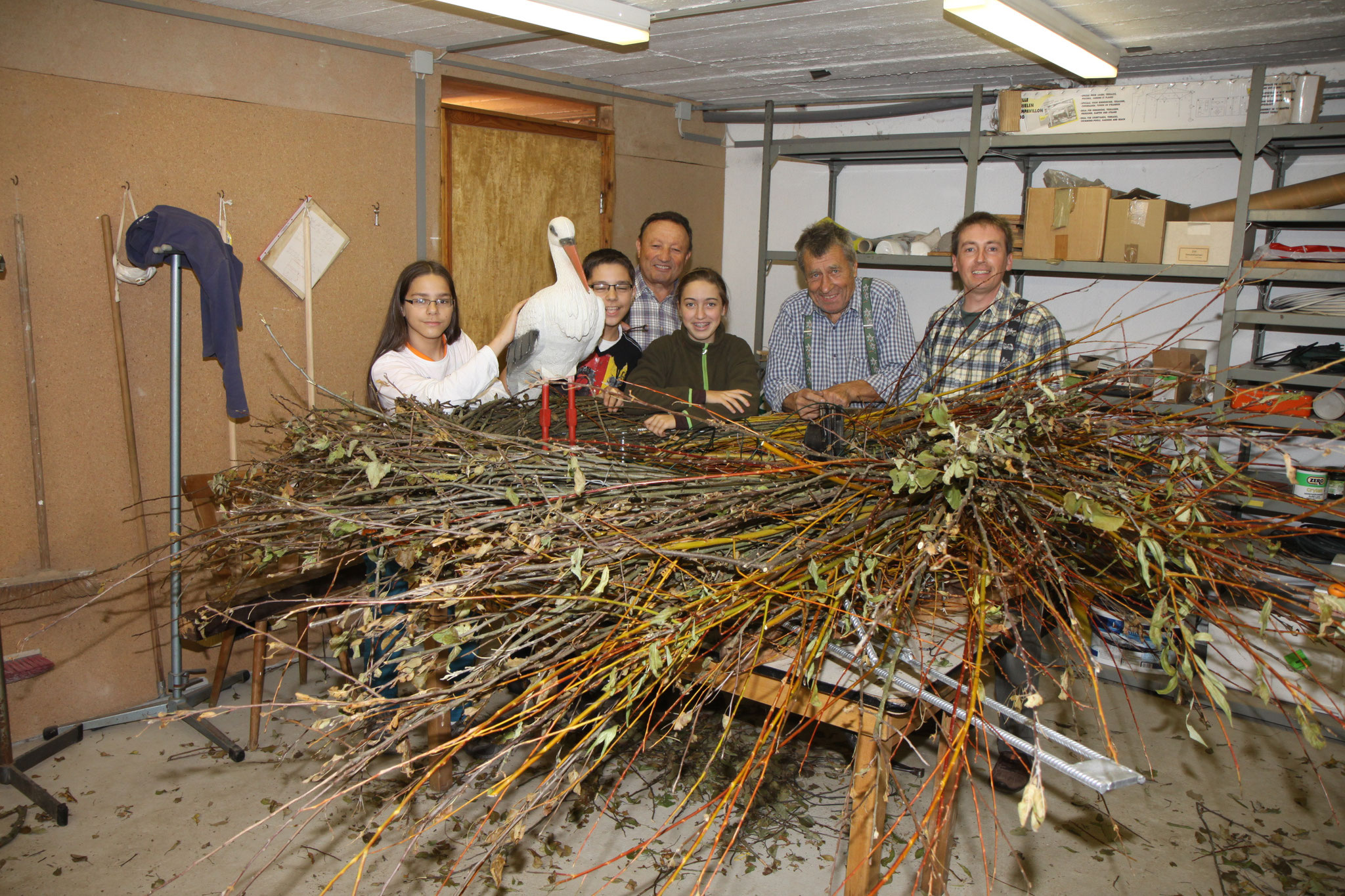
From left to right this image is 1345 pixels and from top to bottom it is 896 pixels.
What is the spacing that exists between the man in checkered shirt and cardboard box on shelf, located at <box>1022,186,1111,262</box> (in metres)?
0.94

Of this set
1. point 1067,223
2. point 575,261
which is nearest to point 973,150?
point 1067,223

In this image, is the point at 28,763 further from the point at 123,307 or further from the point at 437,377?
the point at 437,377

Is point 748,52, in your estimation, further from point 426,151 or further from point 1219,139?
point 1219,139

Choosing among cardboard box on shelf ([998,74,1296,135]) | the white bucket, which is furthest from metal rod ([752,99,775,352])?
the white bucket

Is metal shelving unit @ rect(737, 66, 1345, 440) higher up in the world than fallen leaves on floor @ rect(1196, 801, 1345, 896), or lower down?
higher up

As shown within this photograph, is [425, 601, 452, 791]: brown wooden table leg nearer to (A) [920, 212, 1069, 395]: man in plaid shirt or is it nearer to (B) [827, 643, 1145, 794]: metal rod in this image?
(B) [827, 643, 1145, 794]: metal rod

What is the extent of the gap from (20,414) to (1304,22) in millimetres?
4444

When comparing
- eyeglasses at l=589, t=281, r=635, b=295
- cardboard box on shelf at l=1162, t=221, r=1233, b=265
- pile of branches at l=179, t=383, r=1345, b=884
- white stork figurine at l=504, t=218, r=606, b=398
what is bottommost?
pile of branches at l=179, t=383, r=1345, b=884

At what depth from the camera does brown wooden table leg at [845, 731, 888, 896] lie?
1438mm

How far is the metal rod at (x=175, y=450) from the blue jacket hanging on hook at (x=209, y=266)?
67 millimetres

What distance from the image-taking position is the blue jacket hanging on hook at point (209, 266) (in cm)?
285

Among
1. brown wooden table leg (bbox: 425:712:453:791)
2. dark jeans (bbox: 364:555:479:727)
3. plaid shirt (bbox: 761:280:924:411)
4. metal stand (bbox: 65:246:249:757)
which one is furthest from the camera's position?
plaid shirt (bbox: 761:280:924:411)

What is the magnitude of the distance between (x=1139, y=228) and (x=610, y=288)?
226 cm

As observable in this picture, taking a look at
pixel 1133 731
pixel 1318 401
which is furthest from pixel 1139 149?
pixel 1133 731
